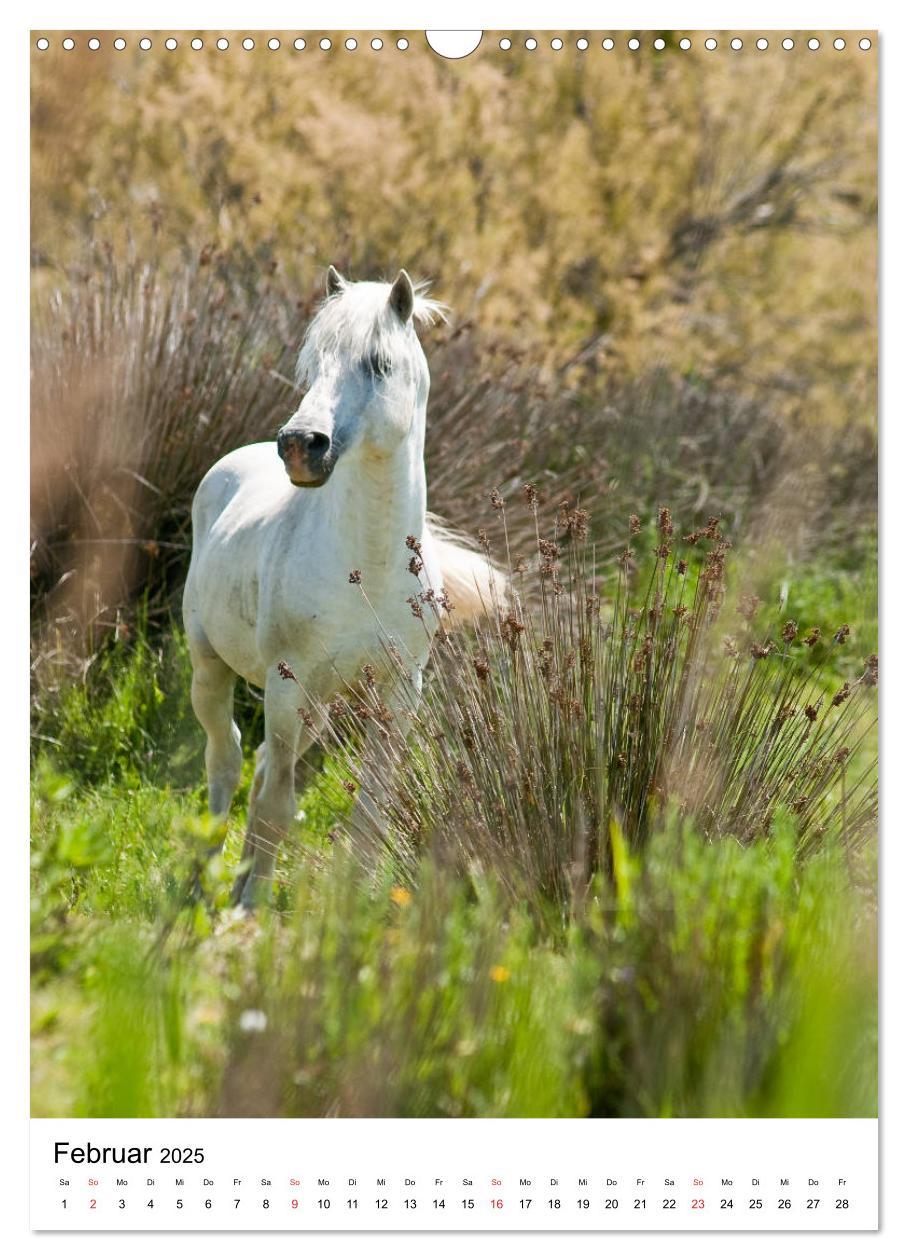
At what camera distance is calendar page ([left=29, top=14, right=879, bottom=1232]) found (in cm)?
249

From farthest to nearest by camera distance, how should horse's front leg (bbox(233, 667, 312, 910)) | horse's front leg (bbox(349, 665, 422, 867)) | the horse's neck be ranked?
horse's front leg (bbox(233, 667, 312, 910)) → the horse's neck → horse's front leg (bbox(349, 665, 422, 867))

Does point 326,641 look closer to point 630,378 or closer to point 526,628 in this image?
point 526,628

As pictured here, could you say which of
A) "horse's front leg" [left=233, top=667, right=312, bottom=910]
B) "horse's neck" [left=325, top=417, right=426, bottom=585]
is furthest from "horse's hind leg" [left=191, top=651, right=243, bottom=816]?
"horse's neck" [left=325, top=417, right=426, bottom=585]

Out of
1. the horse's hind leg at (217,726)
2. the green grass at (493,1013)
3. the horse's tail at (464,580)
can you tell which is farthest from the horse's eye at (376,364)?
the horse's hind leg at (217,726)

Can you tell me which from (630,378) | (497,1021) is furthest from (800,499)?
(497,1021)

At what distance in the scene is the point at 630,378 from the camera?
9727 millimetres

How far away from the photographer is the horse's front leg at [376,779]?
363cm

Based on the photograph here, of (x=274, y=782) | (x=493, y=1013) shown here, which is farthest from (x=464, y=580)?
(x=493, y=1013)

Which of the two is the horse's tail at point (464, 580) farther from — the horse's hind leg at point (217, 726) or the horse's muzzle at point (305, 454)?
the horse's hind leg at point (217, 726)

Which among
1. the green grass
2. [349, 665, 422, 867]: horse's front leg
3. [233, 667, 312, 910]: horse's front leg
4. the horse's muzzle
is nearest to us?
the green grass

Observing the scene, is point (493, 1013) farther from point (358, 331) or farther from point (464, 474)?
point (464, 474)

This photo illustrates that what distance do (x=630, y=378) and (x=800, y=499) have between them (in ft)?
5.94

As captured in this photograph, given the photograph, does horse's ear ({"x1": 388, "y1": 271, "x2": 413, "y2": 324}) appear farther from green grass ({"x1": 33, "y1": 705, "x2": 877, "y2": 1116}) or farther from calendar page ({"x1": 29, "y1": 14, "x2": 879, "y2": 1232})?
green grass ({"x1": 33, "y1": 705, "x2": 877, "y2": 1116})

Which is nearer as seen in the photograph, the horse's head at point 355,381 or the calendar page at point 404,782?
the calendar page at point 404,782
